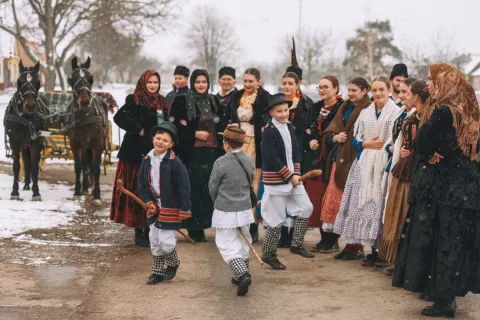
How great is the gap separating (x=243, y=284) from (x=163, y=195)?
1118 millimetres

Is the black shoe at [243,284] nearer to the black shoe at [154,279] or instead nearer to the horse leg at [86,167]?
the black shoe at [154,279]

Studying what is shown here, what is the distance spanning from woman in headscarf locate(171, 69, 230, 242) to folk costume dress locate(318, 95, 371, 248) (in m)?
1.39

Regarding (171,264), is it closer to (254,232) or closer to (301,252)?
(301,252)

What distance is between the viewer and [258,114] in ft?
30.2

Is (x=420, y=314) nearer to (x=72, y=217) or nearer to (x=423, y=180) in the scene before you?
(x=423, y=180)

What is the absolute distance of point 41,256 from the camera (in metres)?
8.16

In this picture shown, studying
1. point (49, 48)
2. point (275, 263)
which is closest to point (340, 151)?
point (275, 263)

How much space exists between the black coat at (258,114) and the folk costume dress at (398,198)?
2292 mm

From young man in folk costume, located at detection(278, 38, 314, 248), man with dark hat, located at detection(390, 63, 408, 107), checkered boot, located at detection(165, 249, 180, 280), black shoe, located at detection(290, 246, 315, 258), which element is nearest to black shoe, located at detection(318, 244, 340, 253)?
black shoe, located at detection(290, 246, 315, 258)

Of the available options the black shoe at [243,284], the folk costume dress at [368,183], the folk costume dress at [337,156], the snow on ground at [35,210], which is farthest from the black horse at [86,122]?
the black shoe at [243,284]

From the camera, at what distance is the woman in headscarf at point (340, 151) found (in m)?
8.36

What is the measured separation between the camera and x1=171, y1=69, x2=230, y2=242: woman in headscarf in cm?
908

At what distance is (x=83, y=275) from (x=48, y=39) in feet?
114

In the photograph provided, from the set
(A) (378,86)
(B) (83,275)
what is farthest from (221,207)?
(A) (378,86)
